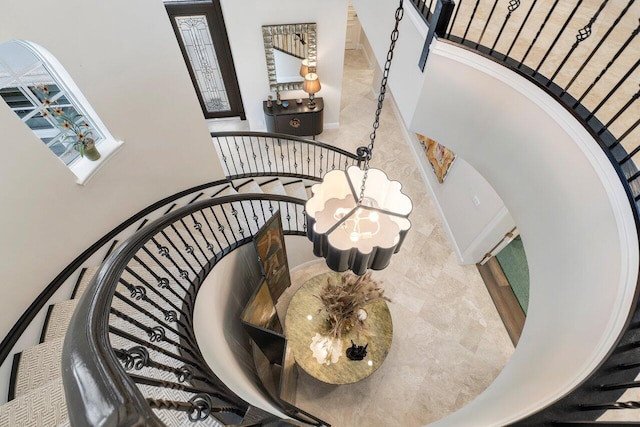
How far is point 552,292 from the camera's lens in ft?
7.25

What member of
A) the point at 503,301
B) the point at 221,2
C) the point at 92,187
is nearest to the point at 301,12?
the point at 221,2

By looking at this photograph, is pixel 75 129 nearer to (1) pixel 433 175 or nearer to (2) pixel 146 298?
(2) pixel 146 298

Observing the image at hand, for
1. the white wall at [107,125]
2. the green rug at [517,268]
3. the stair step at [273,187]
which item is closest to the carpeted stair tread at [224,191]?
the stair step at [273,187]

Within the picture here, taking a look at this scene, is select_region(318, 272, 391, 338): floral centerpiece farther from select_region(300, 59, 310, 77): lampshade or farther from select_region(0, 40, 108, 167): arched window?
select_region(300, 59, 310, 77): lampshade

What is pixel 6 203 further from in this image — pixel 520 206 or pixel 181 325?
pixel 520 206

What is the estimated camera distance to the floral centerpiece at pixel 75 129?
2.71 m

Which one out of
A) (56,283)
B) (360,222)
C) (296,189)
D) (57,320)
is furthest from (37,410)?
(296,189)

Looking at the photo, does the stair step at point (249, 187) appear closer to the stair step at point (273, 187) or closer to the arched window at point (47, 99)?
the stair step at point (273, 187)

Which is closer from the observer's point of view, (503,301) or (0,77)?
(0,77)

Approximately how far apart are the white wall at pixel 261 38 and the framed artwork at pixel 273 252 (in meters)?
3.53

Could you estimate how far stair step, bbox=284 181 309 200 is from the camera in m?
5.14

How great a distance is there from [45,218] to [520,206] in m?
3.99

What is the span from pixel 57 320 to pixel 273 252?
220 cm

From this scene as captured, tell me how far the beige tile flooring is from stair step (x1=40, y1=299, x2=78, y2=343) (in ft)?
9.32
